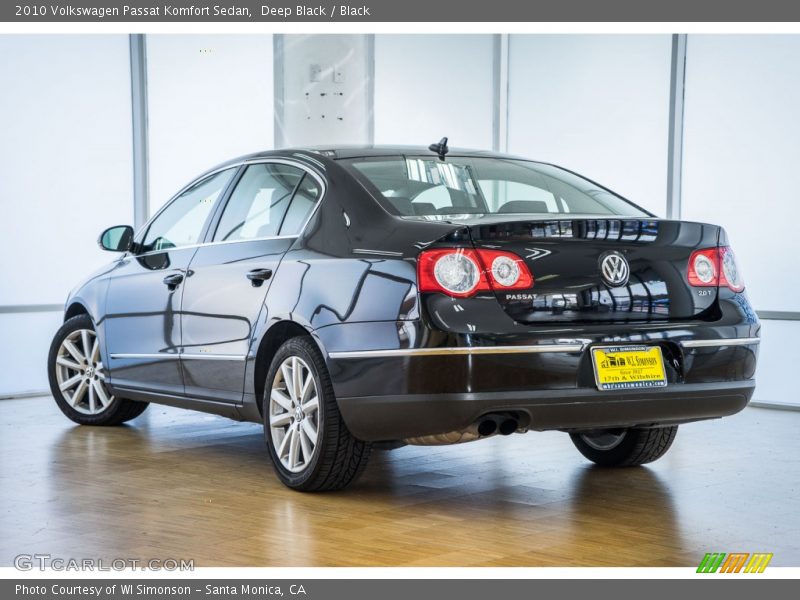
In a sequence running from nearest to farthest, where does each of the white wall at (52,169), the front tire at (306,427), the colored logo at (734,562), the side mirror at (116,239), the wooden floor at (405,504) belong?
the colored logo at (734,562) < the wooden floor at (405,504) < the front tire at (306,427) < the side mirror at (116,239) < the white wall at (52,169)

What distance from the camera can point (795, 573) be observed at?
3.99 m

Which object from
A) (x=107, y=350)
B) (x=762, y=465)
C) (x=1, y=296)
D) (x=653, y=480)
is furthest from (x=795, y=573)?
(x=1, y=296)

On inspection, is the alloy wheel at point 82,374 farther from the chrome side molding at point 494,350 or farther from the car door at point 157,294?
the chrome side molding at point 494,350

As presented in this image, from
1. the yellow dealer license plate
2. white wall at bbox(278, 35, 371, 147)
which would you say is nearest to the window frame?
the yellow dealer license plate

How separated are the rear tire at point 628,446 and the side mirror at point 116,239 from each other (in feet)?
9.26

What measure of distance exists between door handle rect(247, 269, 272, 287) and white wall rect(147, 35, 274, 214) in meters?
5.10

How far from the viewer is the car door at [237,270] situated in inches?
221

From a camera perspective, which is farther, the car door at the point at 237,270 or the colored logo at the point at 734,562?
the car door at the point at 237,270

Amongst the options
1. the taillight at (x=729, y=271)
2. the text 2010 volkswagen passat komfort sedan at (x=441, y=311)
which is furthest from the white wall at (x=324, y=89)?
the taillight at (x=729, y=271)

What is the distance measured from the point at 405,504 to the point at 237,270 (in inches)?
56.0

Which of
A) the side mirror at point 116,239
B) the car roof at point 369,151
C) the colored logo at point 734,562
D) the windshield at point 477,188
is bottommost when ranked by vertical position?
the colored logo at point 734,562

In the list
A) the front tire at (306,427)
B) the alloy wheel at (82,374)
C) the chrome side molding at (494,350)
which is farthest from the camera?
the alloy wheel at (82,374)

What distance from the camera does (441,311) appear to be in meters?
4.59

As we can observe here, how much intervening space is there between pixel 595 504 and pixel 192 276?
2.34 metres
